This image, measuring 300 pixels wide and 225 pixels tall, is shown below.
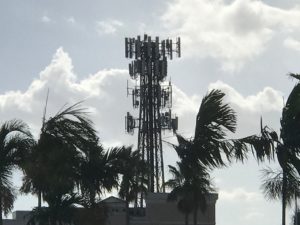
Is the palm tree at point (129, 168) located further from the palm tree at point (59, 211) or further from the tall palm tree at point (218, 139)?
the tall palm tree at point (218, 139)

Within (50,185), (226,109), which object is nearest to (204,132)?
(226,109)

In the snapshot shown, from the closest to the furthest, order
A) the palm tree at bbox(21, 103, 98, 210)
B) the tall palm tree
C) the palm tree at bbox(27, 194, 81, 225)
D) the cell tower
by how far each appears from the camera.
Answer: the tall palm tree → the palm tree at bbox(21, 103, 98, 210) → the palm tree at bbox(27, 194, 81, 225) → the cell tower

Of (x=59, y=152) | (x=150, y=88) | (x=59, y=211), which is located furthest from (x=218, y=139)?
(x=150, y=88)

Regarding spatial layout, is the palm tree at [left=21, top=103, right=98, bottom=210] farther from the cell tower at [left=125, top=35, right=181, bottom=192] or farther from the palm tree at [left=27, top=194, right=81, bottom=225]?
the cell tower at [left=125, top=35, right=181, bottom=192]

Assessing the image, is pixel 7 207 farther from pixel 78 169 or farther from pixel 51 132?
pixel 51 132

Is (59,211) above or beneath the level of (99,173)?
beneath

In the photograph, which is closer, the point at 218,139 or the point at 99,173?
the point at 218,139

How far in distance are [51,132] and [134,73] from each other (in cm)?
7895

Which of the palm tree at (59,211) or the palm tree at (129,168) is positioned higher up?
the palm tree at (129,168)

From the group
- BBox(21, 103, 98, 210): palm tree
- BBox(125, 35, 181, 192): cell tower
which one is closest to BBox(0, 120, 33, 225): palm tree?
BBox(21, 103, 98, 210): palm tree

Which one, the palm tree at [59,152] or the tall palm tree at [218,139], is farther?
the palm tree at [59,152]

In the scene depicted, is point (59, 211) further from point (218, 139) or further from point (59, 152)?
point (218, 139)

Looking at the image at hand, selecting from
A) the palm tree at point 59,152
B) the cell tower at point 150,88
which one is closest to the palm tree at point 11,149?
the palm tree at point 59,152

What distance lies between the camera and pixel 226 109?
43.5 ft
